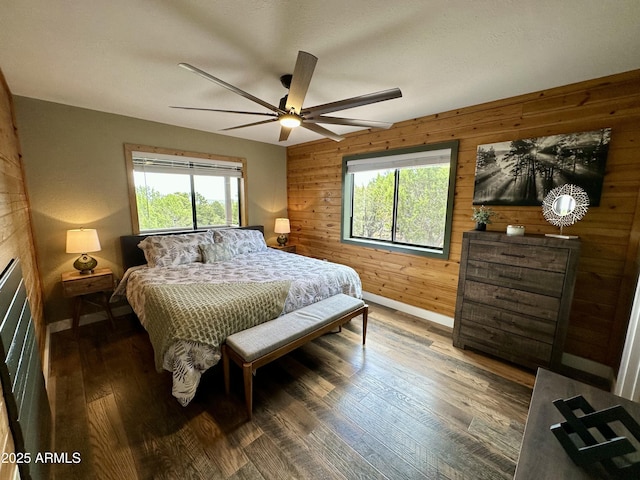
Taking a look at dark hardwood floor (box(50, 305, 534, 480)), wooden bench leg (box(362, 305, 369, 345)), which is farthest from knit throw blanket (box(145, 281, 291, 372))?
wooden bench leg (box(362, 305, 369, 345))

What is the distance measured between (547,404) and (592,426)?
17 cm

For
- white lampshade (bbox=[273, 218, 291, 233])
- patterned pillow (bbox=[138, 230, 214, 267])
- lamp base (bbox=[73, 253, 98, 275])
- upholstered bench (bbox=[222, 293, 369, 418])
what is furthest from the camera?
white lampshade (bbox=[273, 218, 291, 233])

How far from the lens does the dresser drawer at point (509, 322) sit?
6.86 ft

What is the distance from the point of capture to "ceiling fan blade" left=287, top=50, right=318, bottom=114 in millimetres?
1348

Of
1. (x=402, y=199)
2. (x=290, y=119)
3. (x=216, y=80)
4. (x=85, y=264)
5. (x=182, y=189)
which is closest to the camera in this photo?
(x=216, y=80)

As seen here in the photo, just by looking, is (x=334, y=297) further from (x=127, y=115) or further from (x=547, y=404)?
(x=127, y=115)

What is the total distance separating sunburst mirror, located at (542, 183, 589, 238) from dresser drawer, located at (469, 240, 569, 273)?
0.16 m

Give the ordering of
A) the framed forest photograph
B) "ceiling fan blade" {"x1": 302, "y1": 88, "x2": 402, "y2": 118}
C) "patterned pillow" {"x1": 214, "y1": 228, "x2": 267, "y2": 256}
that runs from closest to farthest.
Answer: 1. "ceiling fan blade" {"x1": 302, "y1": 88, "x2": 402, "y2": 118}
2. the framed forest photograph
3. "patterned pillow" {"x1": 214, "y1": 228, "x2": 267, "y2": 256}

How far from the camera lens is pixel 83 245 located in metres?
2.59

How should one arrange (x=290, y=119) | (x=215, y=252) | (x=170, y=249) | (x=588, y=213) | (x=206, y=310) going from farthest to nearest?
(x=215, y=252) → (x=170, y=249) → (x=588, y=213) → (x=290, y=119) → (x=206, y=310)

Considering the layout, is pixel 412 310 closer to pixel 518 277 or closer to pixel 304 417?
pixel 518 277

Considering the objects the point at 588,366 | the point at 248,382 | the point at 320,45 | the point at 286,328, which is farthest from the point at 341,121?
the point at 588,366

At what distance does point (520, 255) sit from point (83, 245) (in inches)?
164

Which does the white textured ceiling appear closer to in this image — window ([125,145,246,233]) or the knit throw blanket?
window ([125,145,246,233])
